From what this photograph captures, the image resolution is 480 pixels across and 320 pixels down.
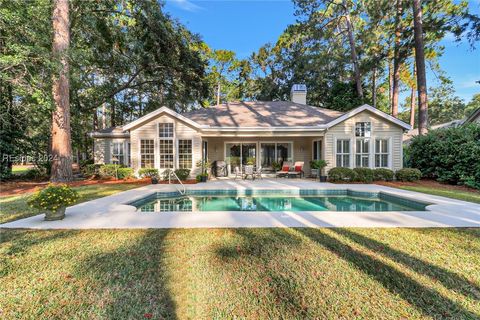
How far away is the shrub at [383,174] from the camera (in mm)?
11938

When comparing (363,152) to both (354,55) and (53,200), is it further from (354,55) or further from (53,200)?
(53,200)

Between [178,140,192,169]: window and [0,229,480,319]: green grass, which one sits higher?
[178,140,192,169]: window

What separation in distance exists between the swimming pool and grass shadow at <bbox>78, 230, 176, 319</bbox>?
3.69m

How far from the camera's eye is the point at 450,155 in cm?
1084

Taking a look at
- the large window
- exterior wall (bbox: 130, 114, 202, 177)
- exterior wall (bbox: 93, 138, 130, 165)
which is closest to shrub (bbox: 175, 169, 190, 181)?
exterior wall (bbox: 130, 114, 202, 177)

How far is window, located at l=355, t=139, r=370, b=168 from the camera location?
41.9ft

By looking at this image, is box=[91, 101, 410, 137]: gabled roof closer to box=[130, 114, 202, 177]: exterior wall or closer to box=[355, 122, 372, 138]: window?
box=[130, 114, 202, 177]: exterior wall

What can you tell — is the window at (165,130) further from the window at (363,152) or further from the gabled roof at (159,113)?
the window at (363,152)

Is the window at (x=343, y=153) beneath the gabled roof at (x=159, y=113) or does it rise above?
beneath

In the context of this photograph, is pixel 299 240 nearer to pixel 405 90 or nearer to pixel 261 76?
pixel 261 76

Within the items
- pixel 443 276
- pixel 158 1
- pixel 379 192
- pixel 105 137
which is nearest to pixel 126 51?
pixel 158 1

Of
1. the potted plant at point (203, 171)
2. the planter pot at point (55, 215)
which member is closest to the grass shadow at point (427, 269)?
the planter pot at point (55, 215)

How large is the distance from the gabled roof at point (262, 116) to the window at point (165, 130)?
192cm

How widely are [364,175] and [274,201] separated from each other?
21.5 feet
